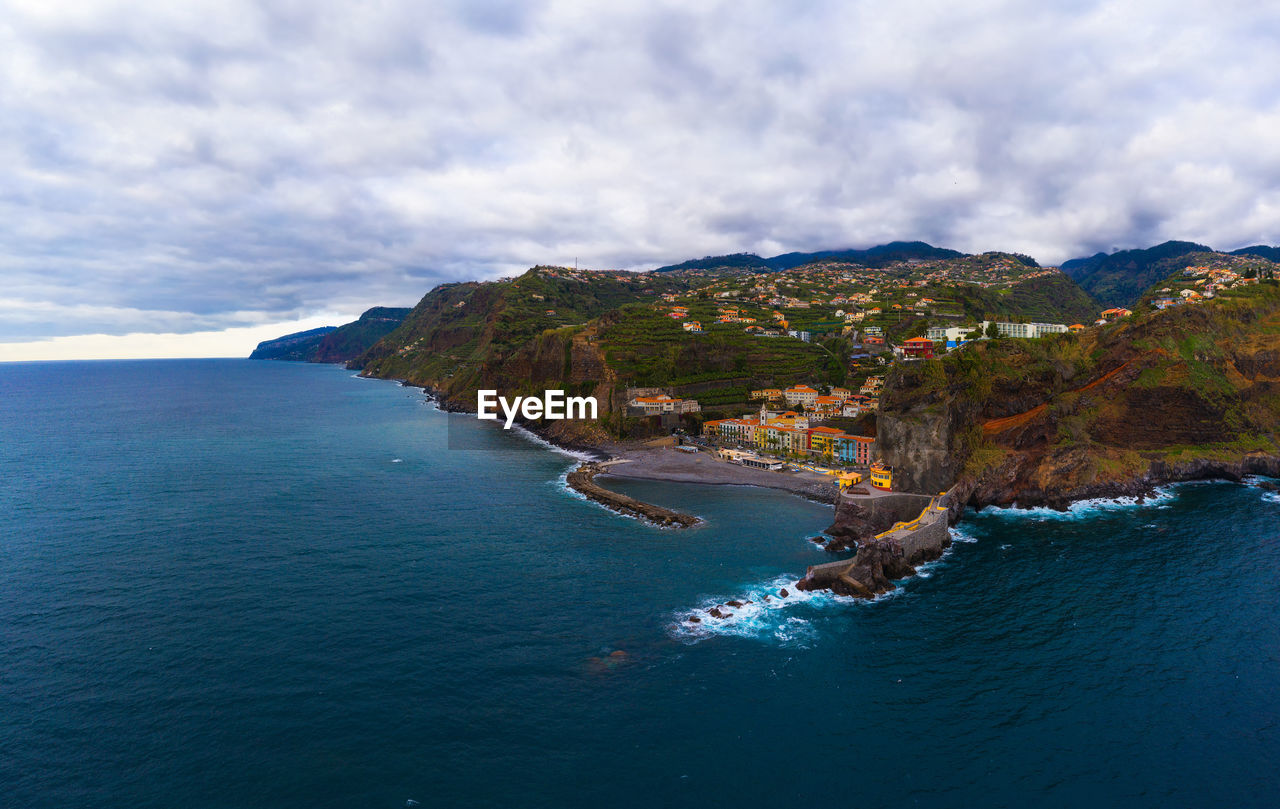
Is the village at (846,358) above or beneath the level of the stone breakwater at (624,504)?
above

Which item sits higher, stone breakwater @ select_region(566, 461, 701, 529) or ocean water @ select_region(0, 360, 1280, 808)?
stone breakwater @ select_region(566, 461, 701, 529)

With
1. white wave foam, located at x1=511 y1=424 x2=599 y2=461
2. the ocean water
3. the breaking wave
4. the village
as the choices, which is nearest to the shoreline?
the breaking wave

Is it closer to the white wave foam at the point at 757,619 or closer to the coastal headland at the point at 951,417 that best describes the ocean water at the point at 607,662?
the white wave foam at the point at 757,619

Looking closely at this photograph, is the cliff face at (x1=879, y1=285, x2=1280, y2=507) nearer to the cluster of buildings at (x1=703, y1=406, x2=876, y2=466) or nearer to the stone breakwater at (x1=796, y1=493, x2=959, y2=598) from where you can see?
the stone breakwater at (x1=796, y1=493, x2=959, y2=598)

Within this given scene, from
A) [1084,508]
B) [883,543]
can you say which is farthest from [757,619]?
[1084,508]

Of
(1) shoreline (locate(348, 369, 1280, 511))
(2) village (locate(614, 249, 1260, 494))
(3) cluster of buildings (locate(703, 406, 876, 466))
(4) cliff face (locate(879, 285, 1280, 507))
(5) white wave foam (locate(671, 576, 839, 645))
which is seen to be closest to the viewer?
(5) white wave foam (locate(671, 576, 839, 645))

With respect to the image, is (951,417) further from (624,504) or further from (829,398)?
(829,398)

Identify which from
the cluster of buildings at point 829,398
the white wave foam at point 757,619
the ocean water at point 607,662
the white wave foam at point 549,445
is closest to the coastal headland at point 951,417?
the cluster of buildings at point 829,398
